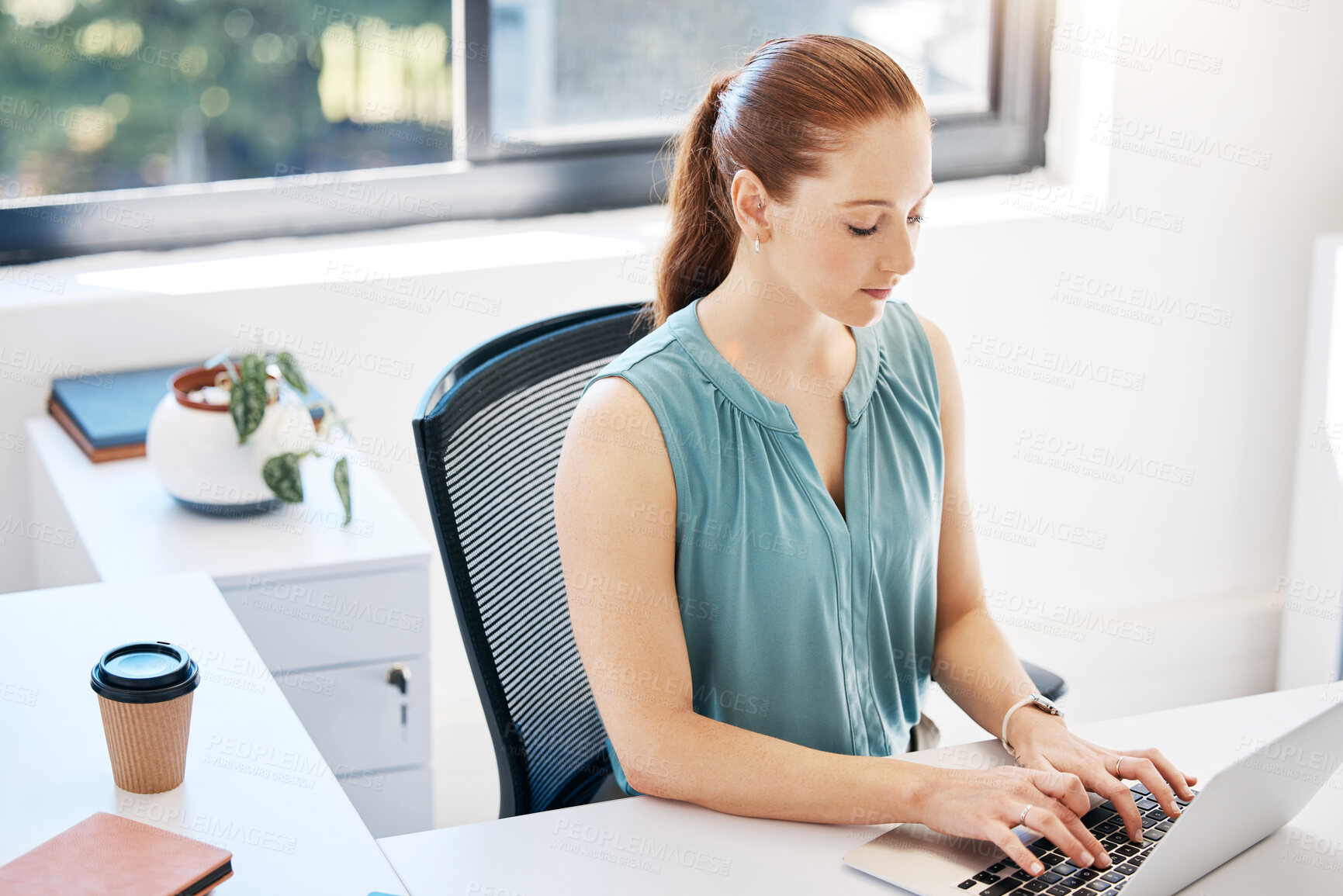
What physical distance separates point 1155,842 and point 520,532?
0.65m

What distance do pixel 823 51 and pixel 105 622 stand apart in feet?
2.85

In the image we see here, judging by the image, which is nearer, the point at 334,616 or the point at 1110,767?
the point at 1110,767

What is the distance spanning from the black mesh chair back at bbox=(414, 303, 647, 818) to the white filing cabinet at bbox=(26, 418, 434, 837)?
1.26 feet

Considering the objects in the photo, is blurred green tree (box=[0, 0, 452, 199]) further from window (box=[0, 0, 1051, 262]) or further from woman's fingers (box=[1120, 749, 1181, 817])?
woman's fingers (box=[1120, 749, 1181, 817])

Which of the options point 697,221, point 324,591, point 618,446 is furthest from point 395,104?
point 618,446

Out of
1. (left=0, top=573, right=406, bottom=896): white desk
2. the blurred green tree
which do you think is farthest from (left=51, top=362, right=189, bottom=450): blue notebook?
(left=0, top=573, right=406, bottom=896): white desk

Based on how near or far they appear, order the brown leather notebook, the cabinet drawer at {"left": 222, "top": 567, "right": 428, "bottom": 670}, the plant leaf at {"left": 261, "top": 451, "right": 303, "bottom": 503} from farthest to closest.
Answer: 1. the plant leaf at {"left": 261, "top": 451, "right": 303, "bottom": 503}
2. the cabinet drawer at {"left": 222, "top": 567, "right": 428, "bottom": 670}
3. the brown leather notebook

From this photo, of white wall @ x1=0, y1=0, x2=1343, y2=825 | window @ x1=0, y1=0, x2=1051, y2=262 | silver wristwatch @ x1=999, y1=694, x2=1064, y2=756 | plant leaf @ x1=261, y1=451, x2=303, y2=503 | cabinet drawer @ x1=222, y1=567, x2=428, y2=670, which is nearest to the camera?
silver wristwatch @ x1=999, y1=694, x2=1064, y2=756

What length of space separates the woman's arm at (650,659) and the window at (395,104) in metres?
1.20

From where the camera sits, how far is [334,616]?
1.77 metres

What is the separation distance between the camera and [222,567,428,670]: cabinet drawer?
5.66ft

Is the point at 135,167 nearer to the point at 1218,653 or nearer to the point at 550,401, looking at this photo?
the point at 550,401

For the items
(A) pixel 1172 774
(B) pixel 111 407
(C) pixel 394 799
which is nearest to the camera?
(A) pixel 1172 774

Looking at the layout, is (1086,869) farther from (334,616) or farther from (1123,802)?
(334,616)
